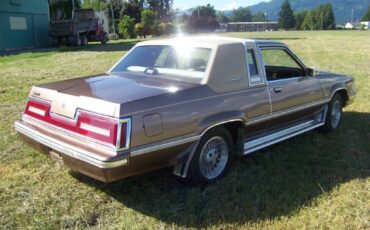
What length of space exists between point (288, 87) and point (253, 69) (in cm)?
67

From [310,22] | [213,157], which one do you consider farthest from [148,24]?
[310,22]

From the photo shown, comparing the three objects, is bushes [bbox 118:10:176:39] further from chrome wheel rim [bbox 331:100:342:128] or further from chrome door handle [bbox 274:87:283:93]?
chrome door handle [bbox 274:87:283:93]

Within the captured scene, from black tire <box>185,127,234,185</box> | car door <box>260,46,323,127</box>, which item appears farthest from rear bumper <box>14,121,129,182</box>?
car door <box>260,46,323,127</box>

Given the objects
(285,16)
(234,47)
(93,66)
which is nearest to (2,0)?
(93,66)

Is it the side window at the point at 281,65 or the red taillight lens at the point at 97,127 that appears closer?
the red taillight lens at the point at 97,127

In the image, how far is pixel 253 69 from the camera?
4871mm

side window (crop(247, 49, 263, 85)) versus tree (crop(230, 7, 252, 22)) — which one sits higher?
tree (crop(230, 7, 252, 22))

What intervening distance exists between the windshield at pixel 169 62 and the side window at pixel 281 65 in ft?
3.85

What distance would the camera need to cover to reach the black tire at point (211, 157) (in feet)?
13.8

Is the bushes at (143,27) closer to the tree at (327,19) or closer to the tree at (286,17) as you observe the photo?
the tree at (327,19)

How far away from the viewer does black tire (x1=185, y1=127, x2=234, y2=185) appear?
165 inches

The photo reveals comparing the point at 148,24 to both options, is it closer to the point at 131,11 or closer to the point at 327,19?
the point at 131,11

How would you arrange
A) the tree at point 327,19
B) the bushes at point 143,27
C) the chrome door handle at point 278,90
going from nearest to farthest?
the chrome door handle at point 278,90
the bushes at point 143,27
the tree at point 327,19

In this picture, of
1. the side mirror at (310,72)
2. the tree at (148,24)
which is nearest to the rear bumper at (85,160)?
the side mirror at (310,72)
